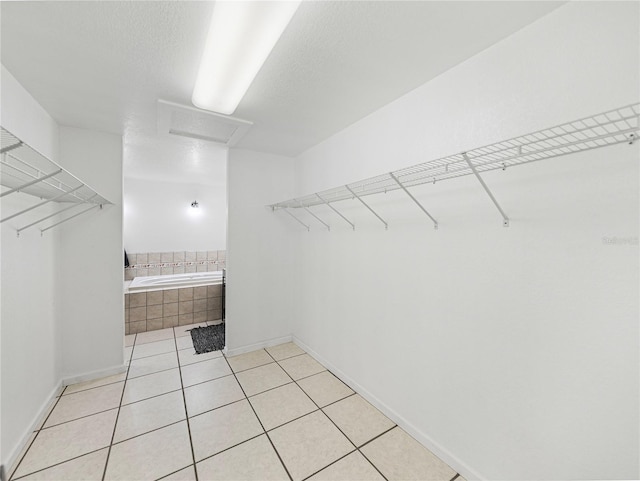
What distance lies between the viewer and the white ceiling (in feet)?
3.73

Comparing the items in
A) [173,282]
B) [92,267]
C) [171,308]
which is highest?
[92,267]

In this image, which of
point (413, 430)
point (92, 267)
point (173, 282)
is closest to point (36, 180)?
point (92, 267)

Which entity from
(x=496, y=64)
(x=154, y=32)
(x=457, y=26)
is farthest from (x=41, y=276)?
(x=496, y=64)

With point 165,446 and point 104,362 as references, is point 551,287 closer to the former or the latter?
point 165,446

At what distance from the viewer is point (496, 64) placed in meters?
1.31

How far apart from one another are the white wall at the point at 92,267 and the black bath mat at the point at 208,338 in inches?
30.5

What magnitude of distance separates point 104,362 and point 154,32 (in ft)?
8.87

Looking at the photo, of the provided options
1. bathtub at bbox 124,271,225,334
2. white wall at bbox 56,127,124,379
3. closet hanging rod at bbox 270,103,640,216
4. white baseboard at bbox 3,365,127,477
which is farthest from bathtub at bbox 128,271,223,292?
closet hanging rod at bbox 270,103,640,216

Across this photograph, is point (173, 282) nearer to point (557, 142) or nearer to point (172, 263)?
point (172, 263)

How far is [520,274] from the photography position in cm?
122

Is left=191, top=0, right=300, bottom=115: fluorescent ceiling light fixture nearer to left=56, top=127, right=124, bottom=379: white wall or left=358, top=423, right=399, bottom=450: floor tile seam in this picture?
left=56, top=127, right=124, bottom=379: white wall

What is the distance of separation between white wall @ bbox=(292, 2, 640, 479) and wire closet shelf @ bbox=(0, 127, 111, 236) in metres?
1.84

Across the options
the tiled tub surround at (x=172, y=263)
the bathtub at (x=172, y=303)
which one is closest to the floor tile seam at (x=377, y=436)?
the bathtub at (x=172, y=303)

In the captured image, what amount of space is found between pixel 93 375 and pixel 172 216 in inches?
123
